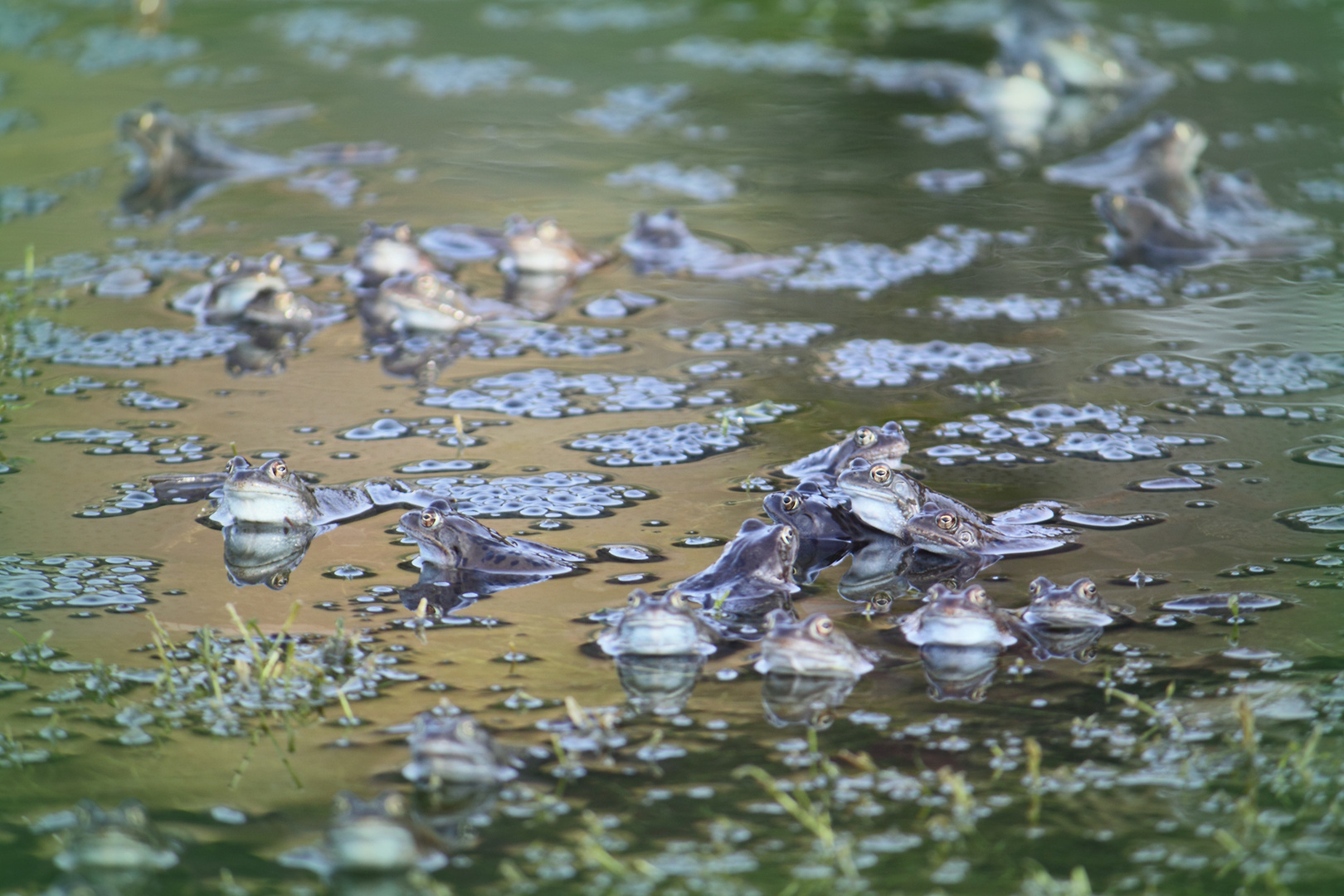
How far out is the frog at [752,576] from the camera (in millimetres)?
3945

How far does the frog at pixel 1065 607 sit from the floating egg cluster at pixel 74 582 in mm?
2635

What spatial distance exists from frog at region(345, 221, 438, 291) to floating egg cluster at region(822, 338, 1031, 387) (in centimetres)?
209

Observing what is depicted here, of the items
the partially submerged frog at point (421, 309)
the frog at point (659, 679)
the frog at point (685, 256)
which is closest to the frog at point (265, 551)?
the frog at point (659, 679)

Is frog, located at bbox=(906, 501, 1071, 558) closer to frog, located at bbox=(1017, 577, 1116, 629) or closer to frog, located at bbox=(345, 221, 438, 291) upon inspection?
frog, located at bbox=(1017, 577, 1116, 629)

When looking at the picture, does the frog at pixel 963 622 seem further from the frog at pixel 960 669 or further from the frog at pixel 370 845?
the frog at pixel 370 845

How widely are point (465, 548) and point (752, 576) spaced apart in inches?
35.3

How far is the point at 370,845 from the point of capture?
2.78 meters

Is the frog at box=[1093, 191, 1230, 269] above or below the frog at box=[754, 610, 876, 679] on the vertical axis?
above

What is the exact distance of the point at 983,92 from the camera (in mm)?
9781

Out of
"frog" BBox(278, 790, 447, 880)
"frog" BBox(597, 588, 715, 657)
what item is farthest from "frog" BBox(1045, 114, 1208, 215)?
"frog" BBox(278, 790, 447, 880)

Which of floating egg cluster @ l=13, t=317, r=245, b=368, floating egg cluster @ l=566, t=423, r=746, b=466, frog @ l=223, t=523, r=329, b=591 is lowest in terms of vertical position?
frog @ l=223, t=523, r=329, b=591

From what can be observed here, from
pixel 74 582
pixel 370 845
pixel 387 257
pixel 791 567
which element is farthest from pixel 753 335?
pixel 370 845

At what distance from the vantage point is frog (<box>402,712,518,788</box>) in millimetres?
3080

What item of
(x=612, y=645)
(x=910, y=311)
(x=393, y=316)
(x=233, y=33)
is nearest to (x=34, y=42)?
(x=233, y=33)
